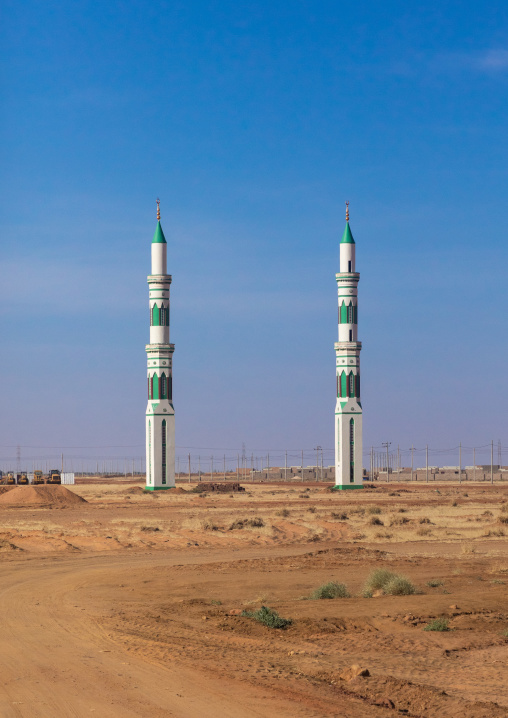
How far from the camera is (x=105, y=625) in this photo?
52.2 ft

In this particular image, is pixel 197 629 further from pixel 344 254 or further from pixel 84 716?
pixel 344 254

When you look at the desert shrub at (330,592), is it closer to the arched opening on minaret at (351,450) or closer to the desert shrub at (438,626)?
the desert shrub at (438,626)

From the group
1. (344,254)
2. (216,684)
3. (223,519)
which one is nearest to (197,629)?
(216,684)

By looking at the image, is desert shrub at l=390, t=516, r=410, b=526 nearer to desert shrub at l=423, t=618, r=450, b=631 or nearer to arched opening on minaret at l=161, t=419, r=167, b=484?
desert shrub at l=423, t=618, r=450, b=631

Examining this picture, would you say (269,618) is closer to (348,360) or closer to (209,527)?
(209,527)

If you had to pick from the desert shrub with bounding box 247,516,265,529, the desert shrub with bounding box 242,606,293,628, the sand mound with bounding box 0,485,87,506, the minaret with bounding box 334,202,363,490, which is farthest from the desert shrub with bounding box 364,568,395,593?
the minaret with bounding box 334,202,363,490

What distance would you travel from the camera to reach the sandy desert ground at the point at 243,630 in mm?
10602

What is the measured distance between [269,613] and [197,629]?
1.33 m

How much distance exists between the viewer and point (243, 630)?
15.5m

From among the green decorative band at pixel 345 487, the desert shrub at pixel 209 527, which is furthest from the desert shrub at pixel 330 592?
the green decorative band at pixel 345 487

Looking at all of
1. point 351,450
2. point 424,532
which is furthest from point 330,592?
point 351,450

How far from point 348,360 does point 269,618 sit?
71.9m

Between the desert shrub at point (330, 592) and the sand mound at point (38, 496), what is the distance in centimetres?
5181

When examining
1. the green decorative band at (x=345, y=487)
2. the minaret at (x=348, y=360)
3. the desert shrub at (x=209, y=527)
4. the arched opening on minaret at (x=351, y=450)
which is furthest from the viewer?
the green decorative band at (x=345, y=487)
